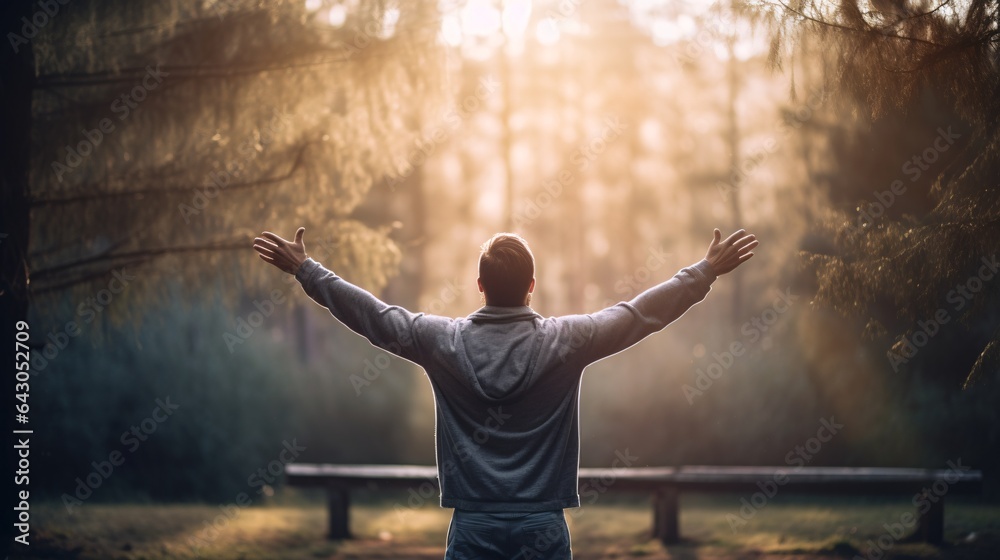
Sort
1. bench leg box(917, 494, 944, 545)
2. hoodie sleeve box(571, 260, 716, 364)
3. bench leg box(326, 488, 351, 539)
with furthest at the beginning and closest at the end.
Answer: bench leg box(326, 488, 351, 539), bench leg box(917, 494, 944, 545), hoodie sleeve box(571, 260, 716, 364)

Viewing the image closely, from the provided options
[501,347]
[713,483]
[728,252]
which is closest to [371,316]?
[501,347]

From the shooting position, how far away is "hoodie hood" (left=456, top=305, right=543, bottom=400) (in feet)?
9.30

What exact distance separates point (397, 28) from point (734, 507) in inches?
286

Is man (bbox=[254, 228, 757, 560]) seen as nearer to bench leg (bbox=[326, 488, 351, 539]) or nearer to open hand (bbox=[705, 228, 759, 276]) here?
open hand (bbox=[705, 228, 759, 276])

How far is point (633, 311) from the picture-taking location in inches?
Result: 115

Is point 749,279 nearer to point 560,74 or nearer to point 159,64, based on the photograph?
point 560,74

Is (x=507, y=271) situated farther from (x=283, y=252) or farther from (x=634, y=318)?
(x=283, y=252)

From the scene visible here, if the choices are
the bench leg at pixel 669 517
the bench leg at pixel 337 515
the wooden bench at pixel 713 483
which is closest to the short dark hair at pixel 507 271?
the wooden bench at pixel 713 483

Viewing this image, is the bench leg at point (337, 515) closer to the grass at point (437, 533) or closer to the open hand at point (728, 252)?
the grass at point (437, 533)

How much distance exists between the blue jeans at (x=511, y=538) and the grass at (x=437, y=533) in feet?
16.9

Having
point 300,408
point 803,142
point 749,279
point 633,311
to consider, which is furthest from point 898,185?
point 749,279

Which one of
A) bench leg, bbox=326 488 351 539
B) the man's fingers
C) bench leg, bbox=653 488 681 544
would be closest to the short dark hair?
the man's fingers

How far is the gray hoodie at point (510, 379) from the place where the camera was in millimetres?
2826

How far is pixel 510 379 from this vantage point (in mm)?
2828
